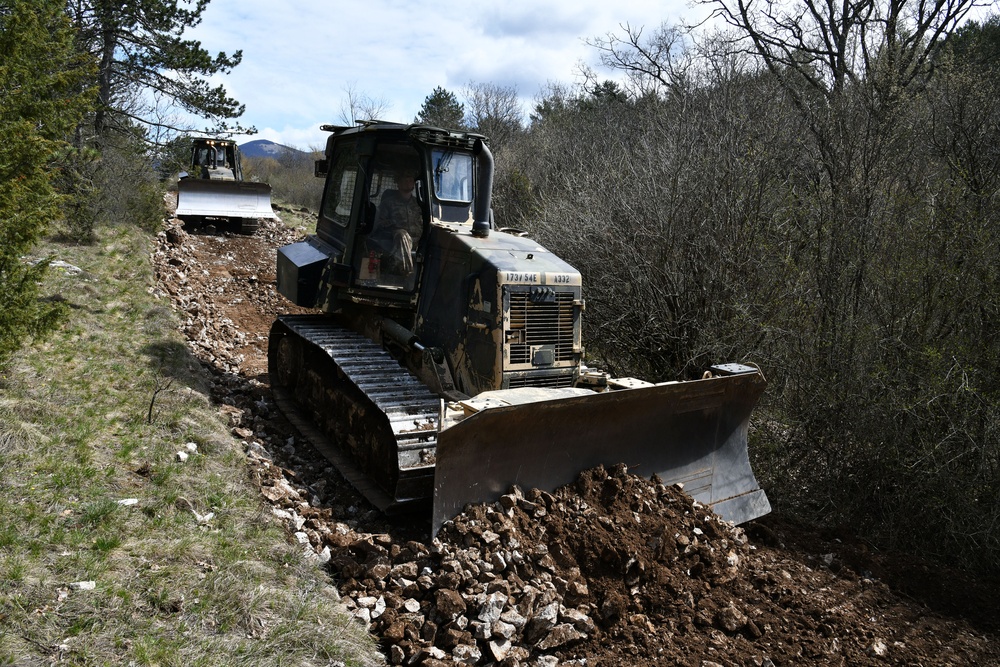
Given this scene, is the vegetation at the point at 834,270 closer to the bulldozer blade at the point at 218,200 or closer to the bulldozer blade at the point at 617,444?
Answer: the bulldozer blade at the point at 617,444

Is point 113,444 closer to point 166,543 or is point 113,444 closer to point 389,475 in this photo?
point 166,543

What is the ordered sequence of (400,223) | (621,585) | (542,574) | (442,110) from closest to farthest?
(542,574)
(621,585)
(400,223)
(442,110)

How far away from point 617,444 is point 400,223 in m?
2.66

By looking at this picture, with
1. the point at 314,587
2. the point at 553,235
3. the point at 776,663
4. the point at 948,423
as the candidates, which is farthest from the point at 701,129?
the point at 314,587

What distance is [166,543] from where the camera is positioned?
4000 millimetres

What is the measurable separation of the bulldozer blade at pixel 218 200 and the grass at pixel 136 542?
431 inches

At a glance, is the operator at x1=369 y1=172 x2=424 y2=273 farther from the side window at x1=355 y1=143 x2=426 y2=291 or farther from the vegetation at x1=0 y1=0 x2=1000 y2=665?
the vegetation at x1=0 y1=0 x2=1000 y2=665

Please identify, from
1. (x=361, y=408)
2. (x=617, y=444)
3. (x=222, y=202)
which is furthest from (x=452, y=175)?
(x=222, y=202)

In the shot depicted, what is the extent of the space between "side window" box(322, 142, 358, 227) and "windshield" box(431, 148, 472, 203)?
Result: 2.73 ft

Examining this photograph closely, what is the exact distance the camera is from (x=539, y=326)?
5.52 meters

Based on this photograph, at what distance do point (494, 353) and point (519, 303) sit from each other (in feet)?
1.38

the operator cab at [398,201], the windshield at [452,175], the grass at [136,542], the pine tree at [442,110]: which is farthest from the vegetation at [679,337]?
the pine tree at [442,110]

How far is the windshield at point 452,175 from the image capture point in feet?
19.8

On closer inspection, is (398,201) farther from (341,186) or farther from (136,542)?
(136,542)
